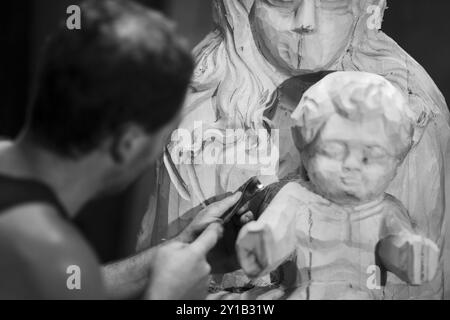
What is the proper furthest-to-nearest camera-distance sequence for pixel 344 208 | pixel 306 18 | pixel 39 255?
1. pixel 306 18
2. pixel 344 208
3. pixel 39 255

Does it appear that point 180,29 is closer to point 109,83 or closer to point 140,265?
point 140,265

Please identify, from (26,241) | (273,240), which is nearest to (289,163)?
(273,240)

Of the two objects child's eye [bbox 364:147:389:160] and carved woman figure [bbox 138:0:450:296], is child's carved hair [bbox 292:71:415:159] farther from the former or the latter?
carved woman figure [bbox 138:0:450:296]

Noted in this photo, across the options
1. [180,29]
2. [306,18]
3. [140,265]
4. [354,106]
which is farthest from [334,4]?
[140,265]

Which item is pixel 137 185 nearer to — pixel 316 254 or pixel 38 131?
pixel 316 254

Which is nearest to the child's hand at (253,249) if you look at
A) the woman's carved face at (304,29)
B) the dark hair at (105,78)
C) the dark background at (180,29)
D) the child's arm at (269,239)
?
the child's arm at (269,239)

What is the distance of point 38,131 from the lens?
2.61 feet

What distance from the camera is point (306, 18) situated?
114 cm

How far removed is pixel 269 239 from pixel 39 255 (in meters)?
0.30

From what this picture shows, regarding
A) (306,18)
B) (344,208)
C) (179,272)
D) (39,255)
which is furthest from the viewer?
(306,18)

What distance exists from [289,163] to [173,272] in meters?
0.34

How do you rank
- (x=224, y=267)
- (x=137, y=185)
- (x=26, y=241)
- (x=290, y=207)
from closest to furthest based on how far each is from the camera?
(x=26, y=241)
(x=290, y=207)
(x=224, y=267)
(x=137, y=185)

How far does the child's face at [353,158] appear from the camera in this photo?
967 mm

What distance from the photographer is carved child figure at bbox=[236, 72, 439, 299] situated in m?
0.96
